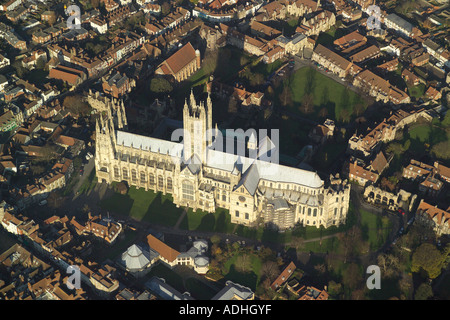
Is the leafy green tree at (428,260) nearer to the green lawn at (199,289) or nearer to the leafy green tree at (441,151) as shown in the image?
the leafy green tree at (441,151)

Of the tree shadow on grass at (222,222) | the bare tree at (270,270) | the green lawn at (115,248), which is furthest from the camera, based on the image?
the tree shadow on grass at (222,222)

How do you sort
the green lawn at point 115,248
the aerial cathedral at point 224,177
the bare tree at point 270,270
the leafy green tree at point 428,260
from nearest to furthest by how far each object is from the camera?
the leafy green tree at point 428,260 < the bare tree at point 270,270 < the green lawn at point 115,248 < the aerial cathedral at point 224,177

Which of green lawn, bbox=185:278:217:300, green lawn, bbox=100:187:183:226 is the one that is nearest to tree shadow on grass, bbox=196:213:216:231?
green lawn, bbox=100:187:183:226

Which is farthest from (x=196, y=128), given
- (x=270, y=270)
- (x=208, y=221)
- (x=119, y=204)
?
(x=270, y=270)

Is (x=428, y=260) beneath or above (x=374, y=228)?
above

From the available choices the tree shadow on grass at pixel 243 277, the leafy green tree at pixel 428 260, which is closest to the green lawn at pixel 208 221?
the tree shadow on grass at pixel 243 277

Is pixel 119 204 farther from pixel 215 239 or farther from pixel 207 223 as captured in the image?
pixel 215 239

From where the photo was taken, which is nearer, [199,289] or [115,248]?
[199,289]
